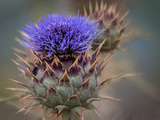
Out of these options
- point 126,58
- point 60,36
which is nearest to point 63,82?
point 60,36

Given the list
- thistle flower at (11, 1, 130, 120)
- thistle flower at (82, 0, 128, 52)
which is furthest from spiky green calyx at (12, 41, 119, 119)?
thistle flower at (82, 0, 128, 52)

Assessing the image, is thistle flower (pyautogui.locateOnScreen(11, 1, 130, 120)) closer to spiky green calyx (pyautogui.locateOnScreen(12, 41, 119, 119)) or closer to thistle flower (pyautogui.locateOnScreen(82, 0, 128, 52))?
spiky green calyx (pyautogui.locateOnScreen(12, 41, 119, 119))

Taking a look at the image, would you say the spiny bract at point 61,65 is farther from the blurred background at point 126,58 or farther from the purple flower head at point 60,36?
the blurred background at point 126,58

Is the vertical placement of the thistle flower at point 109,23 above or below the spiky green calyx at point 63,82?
above

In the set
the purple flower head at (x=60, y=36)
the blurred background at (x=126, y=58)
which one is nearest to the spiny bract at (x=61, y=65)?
the purple flower head at (x=60, y=36)

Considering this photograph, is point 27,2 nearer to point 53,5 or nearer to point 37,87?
point 53,5

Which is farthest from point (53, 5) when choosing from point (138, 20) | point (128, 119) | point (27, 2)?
point (128, 119)

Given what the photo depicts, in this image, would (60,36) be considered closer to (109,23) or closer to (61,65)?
(61,65)
